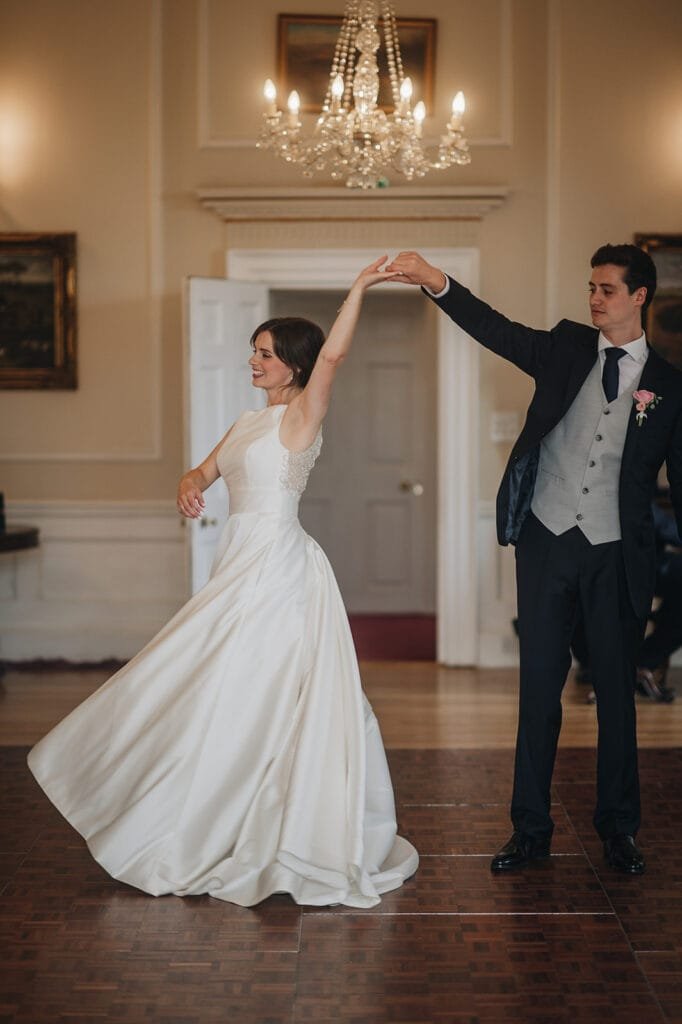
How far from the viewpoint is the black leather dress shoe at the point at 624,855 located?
11.9 ft

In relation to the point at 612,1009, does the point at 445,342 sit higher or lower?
higher

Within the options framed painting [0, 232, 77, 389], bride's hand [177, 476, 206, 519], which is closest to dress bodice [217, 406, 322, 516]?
bride's hand [177, 476, 206, 519]

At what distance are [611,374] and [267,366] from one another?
1.04 meters

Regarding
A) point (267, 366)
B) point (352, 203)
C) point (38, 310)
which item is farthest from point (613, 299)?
point (38, 310)

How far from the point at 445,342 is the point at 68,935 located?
4478mm

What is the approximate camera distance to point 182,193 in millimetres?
6812

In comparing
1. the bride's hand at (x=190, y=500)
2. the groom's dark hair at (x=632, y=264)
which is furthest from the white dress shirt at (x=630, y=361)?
the bride's hand at (x=190, y=500)

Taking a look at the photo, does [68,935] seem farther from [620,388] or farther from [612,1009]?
[620,388]

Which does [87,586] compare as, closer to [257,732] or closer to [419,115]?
[419,115]

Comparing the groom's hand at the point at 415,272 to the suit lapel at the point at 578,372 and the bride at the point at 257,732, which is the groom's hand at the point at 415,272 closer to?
the bride at the point at 257,732

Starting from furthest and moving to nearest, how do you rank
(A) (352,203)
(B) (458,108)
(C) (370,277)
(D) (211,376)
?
(A) (352,203) → (D) (211,376) → (B) (458,108) → (C) (370,277)

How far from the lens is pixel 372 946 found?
10.2 ft

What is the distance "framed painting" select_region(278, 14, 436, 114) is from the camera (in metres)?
6.62

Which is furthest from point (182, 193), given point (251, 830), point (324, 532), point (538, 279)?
point (251, 830)
